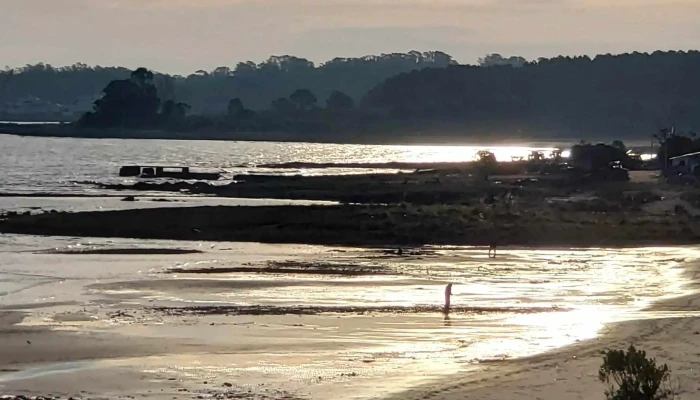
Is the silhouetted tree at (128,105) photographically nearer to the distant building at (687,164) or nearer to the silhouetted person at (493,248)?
the distant building at (687,164)

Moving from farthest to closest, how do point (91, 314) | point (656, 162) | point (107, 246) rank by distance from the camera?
point (656, 162), point (107, 246), point (91, 314)

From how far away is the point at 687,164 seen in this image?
72.6m

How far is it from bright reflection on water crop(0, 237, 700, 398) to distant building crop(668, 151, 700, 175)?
32.7 m

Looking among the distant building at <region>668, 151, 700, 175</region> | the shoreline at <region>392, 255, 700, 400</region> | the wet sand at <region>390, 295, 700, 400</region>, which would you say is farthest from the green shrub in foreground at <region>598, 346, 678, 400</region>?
the distant building at <region>668, 151, 700, 175</region>

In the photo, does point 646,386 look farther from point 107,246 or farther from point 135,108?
point 135,108

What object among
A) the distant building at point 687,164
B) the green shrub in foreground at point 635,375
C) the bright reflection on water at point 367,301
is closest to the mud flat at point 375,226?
the bright reflection on water at point 367,301

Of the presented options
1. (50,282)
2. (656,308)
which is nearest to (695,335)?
(656,308)

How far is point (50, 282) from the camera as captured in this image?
29.6 m

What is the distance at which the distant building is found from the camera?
70938mm

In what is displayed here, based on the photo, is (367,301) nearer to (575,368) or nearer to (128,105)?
(575,368)

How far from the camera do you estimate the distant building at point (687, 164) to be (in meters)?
70.9

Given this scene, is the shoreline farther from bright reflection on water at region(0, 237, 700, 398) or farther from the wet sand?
bright reflection on water at region(0, 237, 700, 398)

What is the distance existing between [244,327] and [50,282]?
937 centimetres

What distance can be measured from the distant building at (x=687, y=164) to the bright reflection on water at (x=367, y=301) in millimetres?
32685
